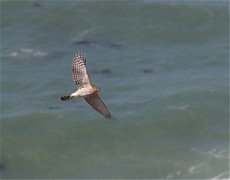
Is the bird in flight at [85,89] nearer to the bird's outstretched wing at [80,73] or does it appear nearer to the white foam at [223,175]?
the bird's outstretched wing at [80,73]

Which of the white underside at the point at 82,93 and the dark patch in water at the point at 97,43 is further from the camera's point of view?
the dark patch in water at the point at 97,43

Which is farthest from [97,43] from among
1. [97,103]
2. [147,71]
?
[97,103]

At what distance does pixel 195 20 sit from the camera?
77.6 meters

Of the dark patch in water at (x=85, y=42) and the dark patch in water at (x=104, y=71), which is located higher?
the dark patch in water at (x=85, y=42)

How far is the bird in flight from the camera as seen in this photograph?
64.9ft

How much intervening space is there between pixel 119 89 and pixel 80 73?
44244 millimetres

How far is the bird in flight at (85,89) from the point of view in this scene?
1977cm

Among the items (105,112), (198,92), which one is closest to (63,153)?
(198,92)

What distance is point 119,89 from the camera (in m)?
64.8

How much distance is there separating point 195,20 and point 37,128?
2635cm

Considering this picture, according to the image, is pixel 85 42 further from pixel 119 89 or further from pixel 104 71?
pixel 119 89

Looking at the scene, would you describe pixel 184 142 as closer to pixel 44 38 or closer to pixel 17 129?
pixel 17 129

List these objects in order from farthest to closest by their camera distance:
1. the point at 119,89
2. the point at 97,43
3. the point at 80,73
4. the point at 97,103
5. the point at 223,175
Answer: the point at 97,43, the point at 119,89, the point at 223,175, the point at 80,73, the point at 97,103

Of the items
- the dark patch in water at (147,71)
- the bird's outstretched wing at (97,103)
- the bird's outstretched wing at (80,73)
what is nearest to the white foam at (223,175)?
the dark patch in water at (147,71)
